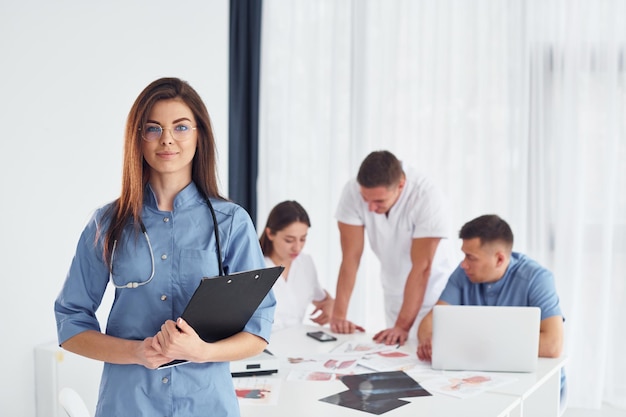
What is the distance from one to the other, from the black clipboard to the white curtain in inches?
109

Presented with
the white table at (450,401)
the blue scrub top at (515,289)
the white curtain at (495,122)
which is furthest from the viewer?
the white curtain at (495,122)

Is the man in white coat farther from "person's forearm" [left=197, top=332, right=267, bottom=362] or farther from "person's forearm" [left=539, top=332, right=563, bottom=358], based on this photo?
"person's forearm" [left=197, top=332, right=267, bottom=362]

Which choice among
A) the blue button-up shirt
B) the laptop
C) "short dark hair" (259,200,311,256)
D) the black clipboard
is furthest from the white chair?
"short dark hair" (259,200,311,256)

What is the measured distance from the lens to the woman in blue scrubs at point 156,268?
4.83 feet

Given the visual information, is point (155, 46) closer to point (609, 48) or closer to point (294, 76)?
point (294, 76)

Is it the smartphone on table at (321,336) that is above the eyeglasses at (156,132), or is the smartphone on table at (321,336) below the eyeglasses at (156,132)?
below

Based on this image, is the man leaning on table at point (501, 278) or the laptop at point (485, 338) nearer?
the laptop at point (485, 338)

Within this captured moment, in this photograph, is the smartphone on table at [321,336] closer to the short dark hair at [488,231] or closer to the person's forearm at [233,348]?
the short dark hair at [488,231]

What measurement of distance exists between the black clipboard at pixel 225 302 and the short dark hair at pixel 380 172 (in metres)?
1.54

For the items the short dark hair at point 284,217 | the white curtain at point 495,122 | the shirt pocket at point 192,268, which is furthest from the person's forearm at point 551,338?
the shirt pocket at point 192,268

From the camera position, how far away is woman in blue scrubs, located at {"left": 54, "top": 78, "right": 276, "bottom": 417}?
147 centimetres

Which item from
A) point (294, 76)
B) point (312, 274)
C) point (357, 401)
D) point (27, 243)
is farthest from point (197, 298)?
point (294, 76)

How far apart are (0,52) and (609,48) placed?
294 centimetres

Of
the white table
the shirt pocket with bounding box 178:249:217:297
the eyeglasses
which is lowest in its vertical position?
the white table
